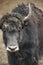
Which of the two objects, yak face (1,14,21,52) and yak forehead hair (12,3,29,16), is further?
yak forehead hair (12,3,29,16)

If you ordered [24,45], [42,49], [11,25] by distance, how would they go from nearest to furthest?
[11,25] → [24,45] → [42,49]

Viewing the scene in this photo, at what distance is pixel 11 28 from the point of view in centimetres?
536

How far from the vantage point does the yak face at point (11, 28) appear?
533 cm

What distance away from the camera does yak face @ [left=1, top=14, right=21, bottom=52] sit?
5.33 metres

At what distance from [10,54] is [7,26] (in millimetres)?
657

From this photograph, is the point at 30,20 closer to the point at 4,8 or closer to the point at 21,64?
the point at 21,64

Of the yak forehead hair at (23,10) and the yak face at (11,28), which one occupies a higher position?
the yak forehead hair at (23,10)

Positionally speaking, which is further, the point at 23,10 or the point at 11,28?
the point at 23,10

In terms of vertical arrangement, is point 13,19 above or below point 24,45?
above

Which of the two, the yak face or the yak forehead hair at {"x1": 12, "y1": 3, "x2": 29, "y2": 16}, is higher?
the yak forehead hair at {"x1": 12, "y1": 3, "x2": 29, "y2": 16}

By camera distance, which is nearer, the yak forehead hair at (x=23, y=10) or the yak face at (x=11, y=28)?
the yak face at (x=11, y=28)

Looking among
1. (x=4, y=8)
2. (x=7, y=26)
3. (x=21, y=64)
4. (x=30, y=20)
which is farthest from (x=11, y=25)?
(x=4, y=8)

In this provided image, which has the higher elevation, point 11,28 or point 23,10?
point 23,10

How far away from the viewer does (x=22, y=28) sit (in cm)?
557
